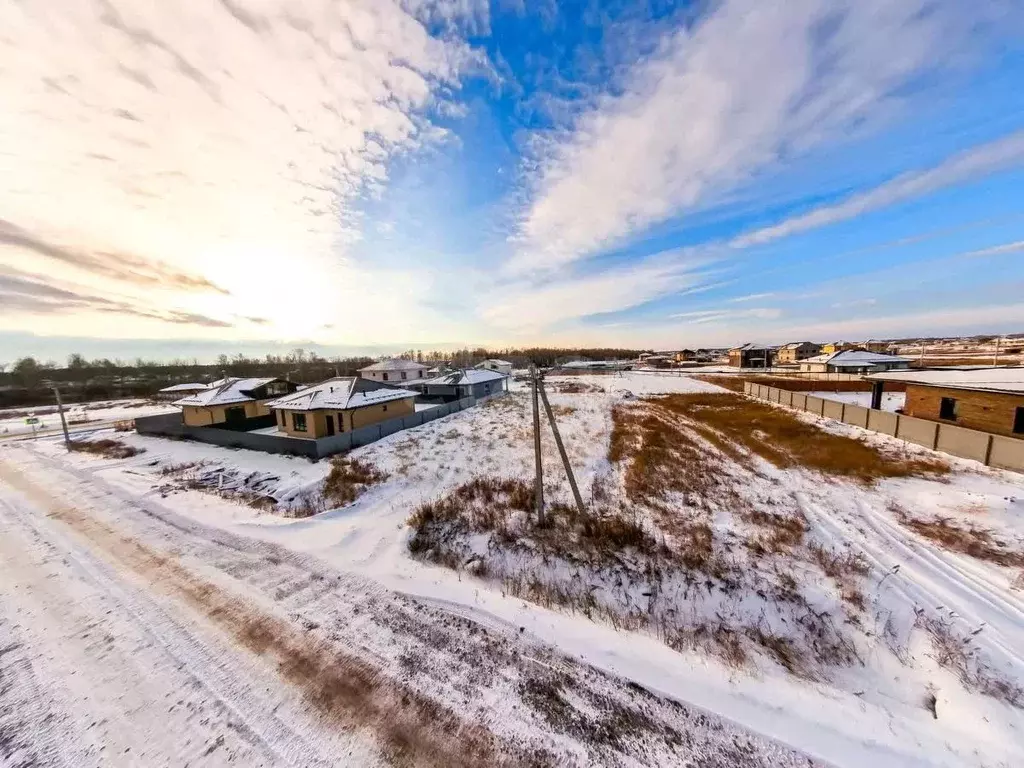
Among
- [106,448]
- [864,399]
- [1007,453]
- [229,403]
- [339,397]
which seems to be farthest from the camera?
[864,399]

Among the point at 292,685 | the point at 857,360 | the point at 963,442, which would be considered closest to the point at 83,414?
the point at 292,685

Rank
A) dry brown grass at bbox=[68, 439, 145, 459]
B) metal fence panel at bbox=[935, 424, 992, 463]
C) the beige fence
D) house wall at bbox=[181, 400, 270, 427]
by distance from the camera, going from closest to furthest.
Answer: the beige fence < metal fence panel at bbox=[935, 424, 992, 463] < dry brown grass at bbox=[68, 439, 145, 459] < house wall at bbox=[181, 400, 270, 427]

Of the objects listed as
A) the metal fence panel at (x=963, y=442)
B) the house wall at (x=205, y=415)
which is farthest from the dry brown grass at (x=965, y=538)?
the house wall at (x=205, y=415)

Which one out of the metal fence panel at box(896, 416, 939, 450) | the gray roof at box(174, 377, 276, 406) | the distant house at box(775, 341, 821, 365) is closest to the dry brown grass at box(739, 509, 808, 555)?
the metal fence panel at box(896, 416, 939, 450)

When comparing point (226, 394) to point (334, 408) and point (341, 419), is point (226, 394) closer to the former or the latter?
point (341, 419)

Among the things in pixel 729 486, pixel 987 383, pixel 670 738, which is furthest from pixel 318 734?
pixel 987 383

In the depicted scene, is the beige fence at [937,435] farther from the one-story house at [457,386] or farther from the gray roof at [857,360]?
the one-story house at [457,386]

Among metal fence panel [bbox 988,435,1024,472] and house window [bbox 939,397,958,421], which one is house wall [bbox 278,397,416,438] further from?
house window [bbox 939,397,958,421]
